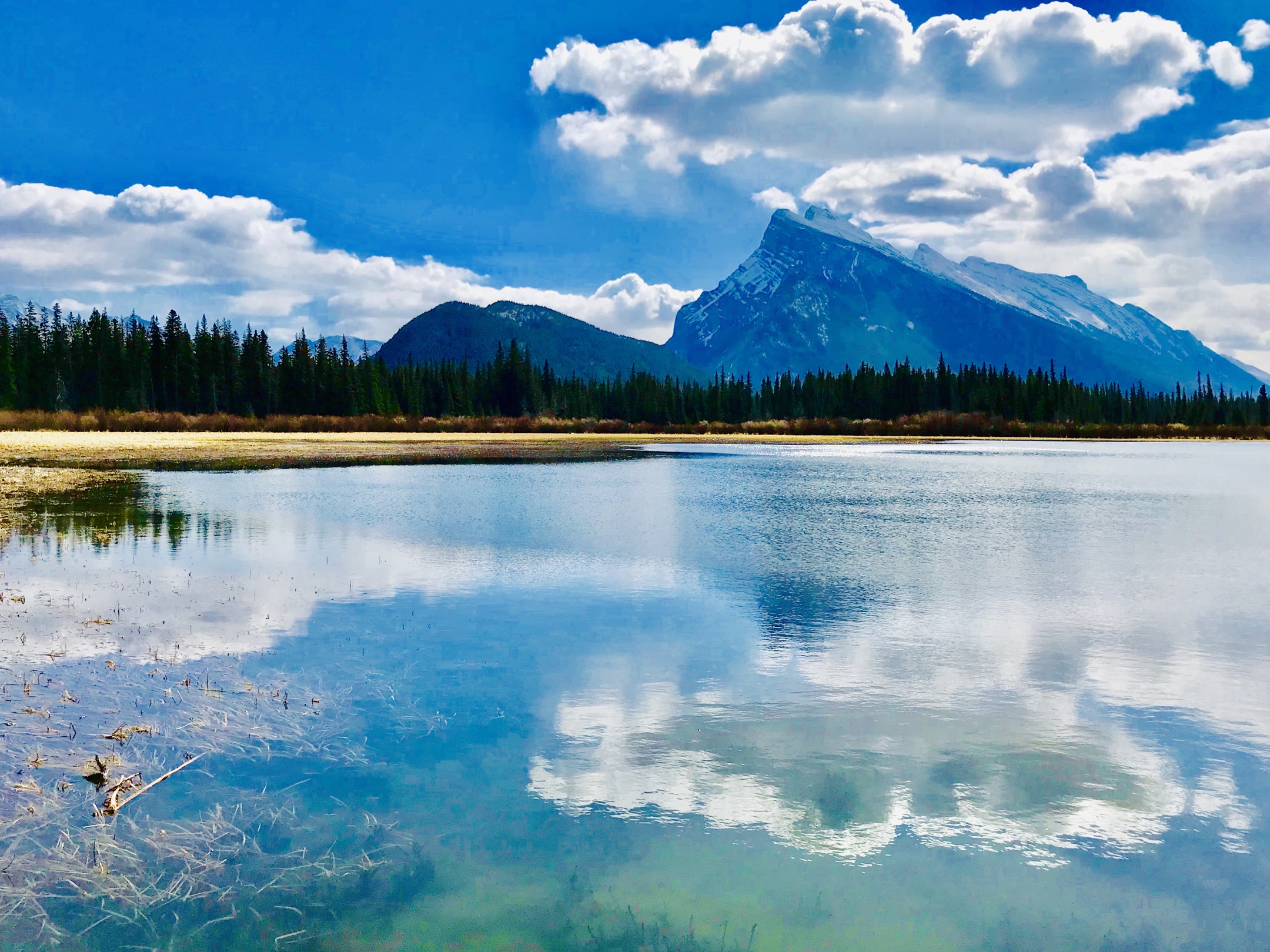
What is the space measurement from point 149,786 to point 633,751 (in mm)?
5144

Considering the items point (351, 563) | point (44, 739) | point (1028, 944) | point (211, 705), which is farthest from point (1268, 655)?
point (351, 563)

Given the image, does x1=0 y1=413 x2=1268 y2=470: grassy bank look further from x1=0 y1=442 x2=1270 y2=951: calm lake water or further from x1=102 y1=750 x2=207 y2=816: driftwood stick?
x1=102 y1=750 x2=207 y2=816: driftwood stick

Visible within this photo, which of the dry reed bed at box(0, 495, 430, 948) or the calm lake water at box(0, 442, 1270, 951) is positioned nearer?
the dry reed bed at box(0, 495, 430, 948)

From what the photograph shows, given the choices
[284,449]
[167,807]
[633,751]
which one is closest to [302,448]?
[284,449]

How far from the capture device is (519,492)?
44656 millimetres

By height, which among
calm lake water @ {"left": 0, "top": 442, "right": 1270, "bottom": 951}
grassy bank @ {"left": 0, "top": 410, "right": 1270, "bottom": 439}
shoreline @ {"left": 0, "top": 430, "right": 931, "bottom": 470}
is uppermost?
grassy bank @ {"left": 0, "top": 410, "right": 1270, "bottom": 439}

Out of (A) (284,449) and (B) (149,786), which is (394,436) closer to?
(A) (284,449)

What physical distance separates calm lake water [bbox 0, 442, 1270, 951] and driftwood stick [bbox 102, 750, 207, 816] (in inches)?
3.2

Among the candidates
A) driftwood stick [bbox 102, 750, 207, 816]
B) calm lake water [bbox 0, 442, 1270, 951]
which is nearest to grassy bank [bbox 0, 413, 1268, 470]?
calm lake water [bbox 0, 442, 1270, 951]

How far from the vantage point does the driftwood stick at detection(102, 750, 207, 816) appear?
8.41 metres

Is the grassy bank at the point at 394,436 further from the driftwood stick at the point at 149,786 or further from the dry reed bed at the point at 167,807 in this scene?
the driftwood stick at the point at 149,786

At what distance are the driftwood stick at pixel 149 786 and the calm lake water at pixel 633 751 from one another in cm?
8

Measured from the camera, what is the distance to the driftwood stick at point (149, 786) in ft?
27.6

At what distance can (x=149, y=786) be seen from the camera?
29.4 ft
